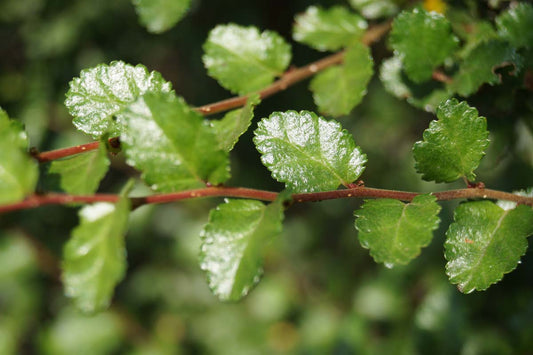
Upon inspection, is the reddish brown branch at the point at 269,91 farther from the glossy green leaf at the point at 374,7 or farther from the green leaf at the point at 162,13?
the green leaf at the point at 162,13

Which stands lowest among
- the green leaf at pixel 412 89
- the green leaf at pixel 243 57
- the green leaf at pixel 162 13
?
the green leaf at pixel 412 89

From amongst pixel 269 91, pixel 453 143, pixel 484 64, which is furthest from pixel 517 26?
pixel 269 91

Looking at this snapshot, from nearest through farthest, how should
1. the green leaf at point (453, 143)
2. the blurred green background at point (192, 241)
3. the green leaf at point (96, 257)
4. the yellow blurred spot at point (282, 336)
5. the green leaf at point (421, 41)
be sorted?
1. the green leaf at point (96, 257)
2. the green leaf at point (453, 143)
3. the green leaf at point (421, 41)
4. the blurred green background at point (192, 241)
5. the yellow blurred spot at point (282, 336)

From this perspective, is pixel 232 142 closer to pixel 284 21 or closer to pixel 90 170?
pixel 90 170

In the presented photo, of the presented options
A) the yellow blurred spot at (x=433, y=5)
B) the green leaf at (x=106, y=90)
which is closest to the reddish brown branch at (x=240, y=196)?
the green leaf at (x=106, y=90)

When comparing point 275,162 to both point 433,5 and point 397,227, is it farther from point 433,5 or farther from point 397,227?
point 433,5

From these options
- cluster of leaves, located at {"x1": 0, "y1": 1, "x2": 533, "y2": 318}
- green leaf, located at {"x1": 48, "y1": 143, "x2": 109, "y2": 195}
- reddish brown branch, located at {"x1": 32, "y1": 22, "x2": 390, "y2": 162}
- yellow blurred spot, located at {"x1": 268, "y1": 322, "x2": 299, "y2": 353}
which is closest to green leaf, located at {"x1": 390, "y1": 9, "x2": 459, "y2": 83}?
cluster of leaves, located at {"x1": 0, "y1": 1, "x2": 533, "y2": 318}

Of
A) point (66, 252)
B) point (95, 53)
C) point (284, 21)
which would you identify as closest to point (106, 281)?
point (66, 252)
